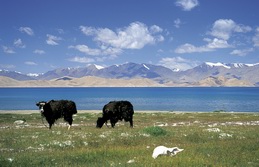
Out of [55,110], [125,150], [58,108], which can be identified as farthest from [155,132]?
[55,110]

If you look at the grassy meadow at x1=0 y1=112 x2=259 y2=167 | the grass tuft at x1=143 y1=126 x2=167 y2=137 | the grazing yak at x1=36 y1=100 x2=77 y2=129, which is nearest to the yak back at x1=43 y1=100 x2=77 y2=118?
the grazing yak at x1=36 y1=100 x2=77 y2=129

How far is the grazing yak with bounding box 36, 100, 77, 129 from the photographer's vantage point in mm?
29969

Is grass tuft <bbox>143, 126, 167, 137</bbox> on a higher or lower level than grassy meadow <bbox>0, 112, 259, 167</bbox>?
higher

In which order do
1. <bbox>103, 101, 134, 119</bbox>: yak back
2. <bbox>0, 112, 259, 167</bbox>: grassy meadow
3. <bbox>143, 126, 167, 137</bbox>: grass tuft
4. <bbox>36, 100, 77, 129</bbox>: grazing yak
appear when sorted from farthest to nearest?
<bbox>103, 101, 134, 119</bbox>: yak back < <bbox>36, 100, 77, 129</bbox>: grazing yak < <bbox>143, 126, 167, 137</bbox>: grass tuft < <bbox>0, 112, 259, 167</bbox>: grassy meadow

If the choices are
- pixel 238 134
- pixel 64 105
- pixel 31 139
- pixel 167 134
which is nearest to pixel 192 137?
pixel 167 134

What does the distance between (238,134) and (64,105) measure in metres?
15.4

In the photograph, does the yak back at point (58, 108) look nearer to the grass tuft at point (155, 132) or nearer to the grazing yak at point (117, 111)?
the grazing yak at point (117, 111)

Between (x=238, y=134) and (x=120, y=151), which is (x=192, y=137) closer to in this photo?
(x=238, y=134)

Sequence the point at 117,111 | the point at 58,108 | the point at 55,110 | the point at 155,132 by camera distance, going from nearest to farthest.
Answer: the point at 155,132, the point at 55,110, the point at 58,108, the point at 117,111

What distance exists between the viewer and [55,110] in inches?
1193

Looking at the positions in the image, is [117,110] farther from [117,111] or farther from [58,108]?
[58,108]

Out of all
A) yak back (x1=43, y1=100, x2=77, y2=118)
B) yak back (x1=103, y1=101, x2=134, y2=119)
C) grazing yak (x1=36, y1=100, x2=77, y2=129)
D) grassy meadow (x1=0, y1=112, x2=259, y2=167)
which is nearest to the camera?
grassy meadow (x1=0, y1=112, x2=259, y2=167)

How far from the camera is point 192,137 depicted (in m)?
22.6

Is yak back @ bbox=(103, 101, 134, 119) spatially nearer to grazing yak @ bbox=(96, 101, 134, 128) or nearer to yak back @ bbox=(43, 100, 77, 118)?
grazing yak @ bbox=(96, 101, 134, 128)
